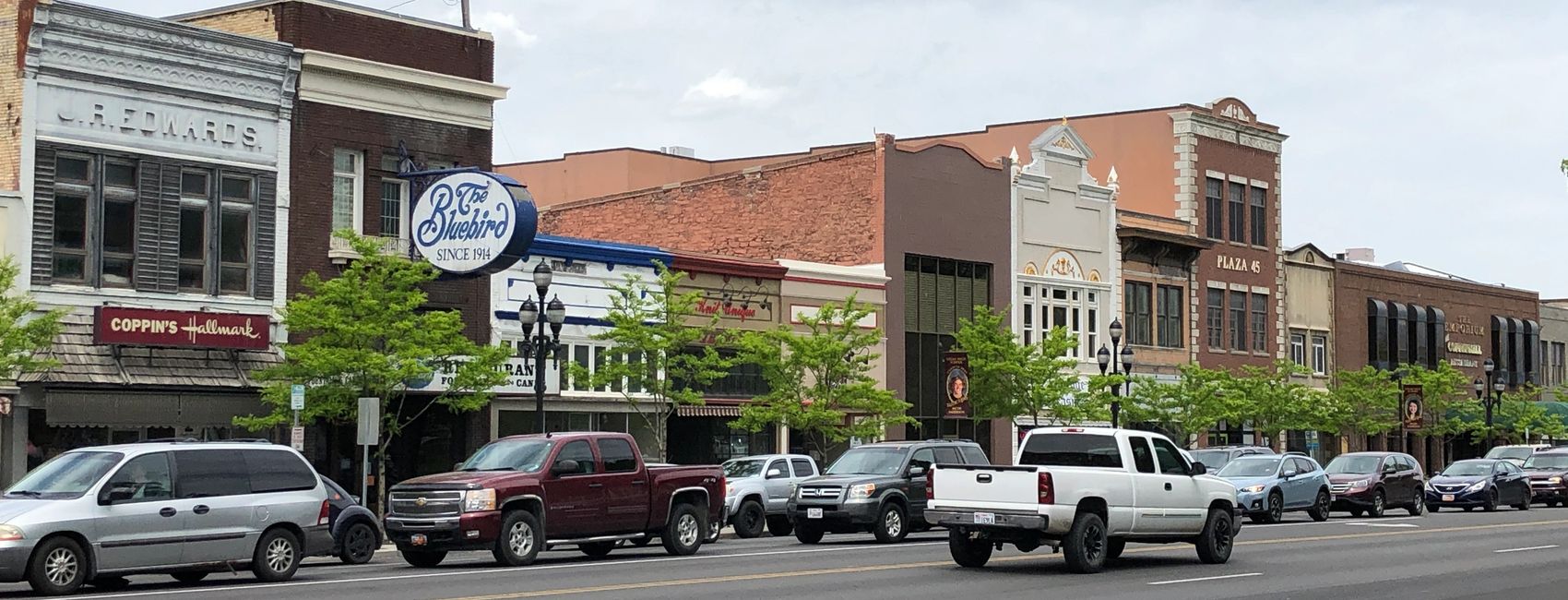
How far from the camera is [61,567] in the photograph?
→ 19531 millimetres

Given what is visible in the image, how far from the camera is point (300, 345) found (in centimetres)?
3394

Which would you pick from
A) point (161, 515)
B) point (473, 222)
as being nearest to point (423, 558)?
point (161, 515)

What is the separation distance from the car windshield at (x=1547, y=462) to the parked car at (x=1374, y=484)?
27.4 feet

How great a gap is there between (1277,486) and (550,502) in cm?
1905

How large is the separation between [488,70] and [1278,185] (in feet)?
121

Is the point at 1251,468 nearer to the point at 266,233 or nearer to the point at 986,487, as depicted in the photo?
the point at 986,487

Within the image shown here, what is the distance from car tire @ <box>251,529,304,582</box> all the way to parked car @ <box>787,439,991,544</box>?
1007cm

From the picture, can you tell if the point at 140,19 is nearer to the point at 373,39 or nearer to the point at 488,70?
the point at 373,39

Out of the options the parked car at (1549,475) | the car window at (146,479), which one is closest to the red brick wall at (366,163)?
the car window at (146,479)

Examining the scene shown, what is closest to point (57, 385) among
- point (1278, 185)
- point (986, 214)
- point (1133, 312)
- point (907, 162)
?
point (907, 162)

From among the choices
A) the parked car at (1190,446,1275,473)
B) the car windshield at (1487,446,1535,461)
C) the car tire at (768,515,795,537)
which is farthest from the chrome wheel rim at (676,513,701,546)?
the car windshield at (1487,446,1535,461)

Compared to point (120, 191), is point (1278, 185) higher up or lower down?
higher up

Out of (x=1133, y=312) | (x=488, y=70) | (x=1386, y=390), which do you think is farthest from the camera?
(x=1386, y=390)

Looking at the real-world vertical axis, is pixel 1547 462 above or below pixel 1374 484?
above
